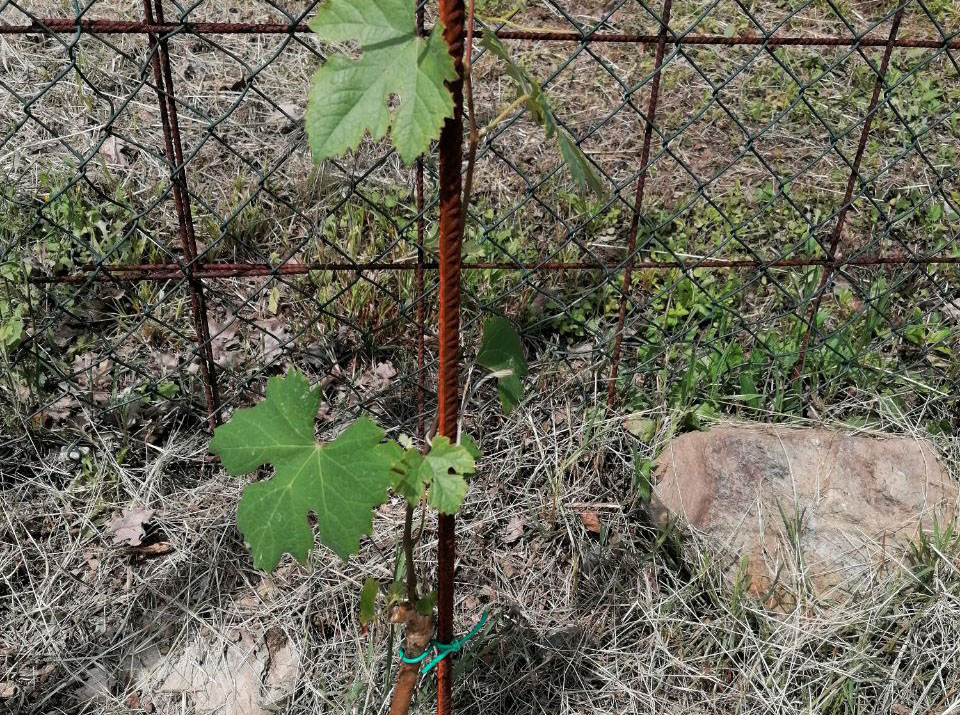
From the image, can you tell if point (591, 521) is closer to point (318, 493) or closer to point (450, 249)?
point (318, 493)

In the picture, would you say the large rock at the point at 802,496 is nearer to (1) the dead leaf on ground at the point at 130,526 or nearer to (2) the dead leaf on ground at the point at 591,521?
(2) the dead leaf on ground at the point at 591,521

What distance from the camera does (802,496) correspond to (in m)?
2.30

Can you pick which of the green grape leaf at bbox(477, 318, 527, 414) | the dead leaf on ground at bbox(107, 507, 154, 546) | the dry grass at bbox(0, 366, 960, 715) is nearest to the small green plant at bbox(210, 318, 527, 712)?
the green grape leaf at bbox(477, 318, 527, 414)

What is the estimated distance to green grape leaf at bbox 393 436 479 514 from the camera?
4.17ft

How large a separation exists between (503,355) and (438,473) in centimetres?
26

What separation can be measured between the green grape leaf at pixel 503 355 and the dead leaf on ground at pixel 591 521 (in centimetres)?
92

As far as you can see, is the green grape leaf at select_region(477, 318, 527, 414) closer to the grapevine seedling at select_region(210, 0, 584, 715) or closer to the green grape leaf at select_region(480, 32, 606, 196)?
the grapevine seedling at select_region(210, 0, 584, 715)

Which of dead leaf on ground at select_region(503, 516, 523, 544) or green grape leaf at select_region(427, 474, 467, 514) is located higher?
green grape leaf at select_region(427, 474, 467, 514)

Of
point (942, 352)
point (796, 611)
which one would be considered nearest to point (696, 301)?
point (942, 352)

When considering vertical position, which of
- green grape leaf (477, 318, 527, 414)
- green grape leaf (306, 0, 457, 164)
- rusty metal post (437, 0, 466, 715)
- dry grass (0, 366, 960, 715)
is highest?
green grape leaf (306, 0, 457, 164)

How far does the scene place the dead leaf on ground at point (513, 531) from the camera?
2.30m

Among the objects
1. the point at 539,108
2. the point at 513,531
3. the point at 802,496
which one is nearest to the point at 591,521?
the point at 513,531

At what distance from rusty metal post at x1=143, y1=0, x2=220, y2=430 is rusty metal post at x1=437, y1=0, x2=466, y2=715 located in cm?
105

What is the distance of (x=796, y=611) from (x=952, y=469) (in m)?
0.72
